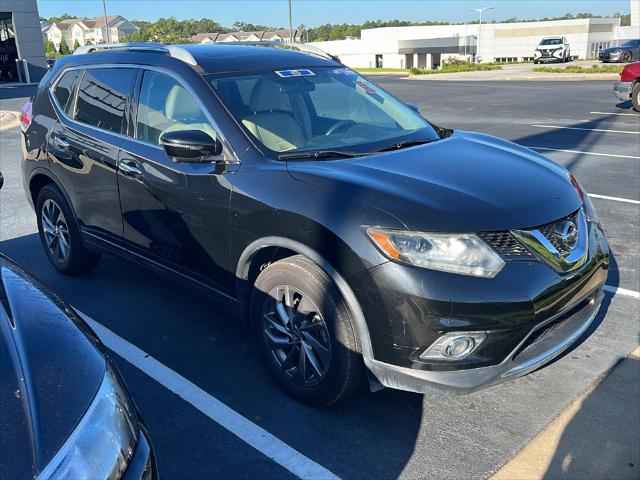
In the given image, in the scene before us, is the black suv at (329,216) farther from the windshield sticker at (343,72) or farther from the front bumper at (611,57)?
the front bumper at (611,57)

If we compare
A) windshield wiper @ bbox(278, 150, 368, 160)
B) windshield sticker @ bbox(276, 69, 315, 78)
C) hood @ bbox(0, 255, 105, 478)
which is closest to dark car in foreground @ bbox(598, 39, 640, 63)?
windshield sticker @ bbox(276, 69, 315, 78)

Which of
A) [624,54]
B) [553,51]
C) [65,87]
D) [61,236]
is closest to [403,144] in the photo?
[65,87]

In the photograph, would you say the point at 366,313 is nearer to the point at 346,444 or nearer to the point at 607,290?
the point at 346,444

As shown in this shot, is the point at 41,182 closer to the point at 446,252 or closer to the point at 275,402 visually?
the point at 275,402

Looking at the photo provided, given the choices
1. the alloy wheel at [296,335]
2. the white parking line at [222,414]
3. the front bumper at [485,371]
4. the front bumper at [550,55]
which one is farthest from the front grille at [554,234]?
the front bumper at [550,55]

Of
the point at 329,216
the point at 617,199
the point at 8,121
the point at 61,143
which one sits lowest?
the point at 617,199

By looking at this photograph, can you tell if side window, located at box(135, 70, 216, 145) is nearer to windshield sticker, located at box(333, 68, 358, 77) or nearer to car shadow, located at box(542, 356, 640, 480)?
windshield sticker, located at box(333, 68, 358, 77)

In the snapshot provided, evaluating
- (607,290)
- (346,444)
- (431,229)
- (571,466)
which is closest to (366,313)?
(431,229)

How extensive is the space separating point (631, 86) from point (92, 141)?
15.0 metres

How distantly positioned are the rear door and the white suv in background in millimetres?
49291

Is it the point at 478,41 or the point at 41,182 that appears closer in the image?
the point at 41,182

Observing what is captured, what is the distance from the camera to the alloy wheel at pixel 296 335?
3148 mm

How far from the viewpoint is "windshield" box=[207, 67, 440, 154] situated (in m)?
3.68

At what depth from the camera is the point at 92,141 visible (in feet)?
14.6
